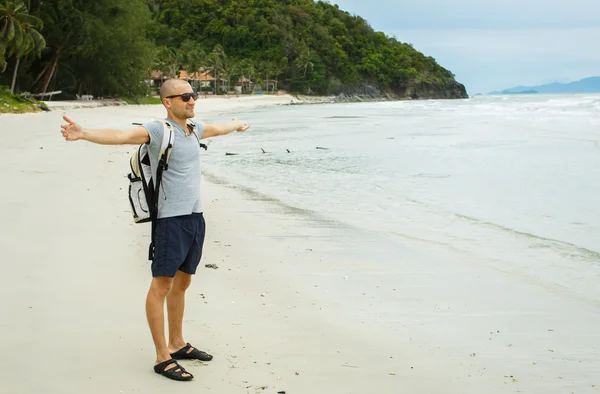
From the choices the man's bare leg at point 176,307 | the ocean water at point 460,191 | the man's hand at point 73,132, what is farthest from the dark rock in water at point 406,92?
the man's hand at point 73,132

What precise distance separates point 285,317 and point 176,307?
102cm

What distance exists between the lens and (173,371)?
3.41 metres

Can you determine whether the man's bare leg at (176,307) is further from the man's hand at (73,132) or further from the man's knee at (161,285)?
the man's hand at (73,132)

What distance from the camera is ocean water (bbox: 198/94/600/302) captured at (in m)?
7.02

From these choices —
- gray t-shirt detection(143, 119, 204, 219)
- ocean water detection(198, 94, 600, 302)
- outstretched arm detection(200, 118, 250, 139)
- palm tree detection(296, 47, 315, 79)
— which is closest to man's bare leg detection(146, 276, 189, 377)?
gray t-shirt detection(143, 119, 204, 219)

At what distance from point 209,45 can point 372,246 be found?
434 ft

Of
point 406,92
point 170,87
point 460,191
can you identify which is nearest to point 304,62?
point 406,92

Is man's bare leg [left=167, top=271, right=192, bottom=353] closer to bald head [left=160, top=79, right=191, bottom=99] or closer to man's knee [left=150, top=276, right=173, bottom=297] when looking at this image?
man's knee [left=150, top=276, right=173, bottom=297]

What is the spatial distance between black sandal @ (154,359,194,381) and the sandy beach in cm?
5

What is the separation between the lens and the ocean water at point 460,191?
23.0ft

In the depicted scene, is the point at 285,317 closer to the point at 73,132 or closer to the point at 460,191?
the point at 73,132

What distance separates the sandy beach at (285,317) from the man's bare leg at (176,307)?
0.18 meters

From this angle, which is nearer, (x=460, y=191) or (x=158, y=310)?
(x=158, y=310)

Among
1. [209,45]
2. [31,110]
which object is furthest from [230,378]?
[209,45]
